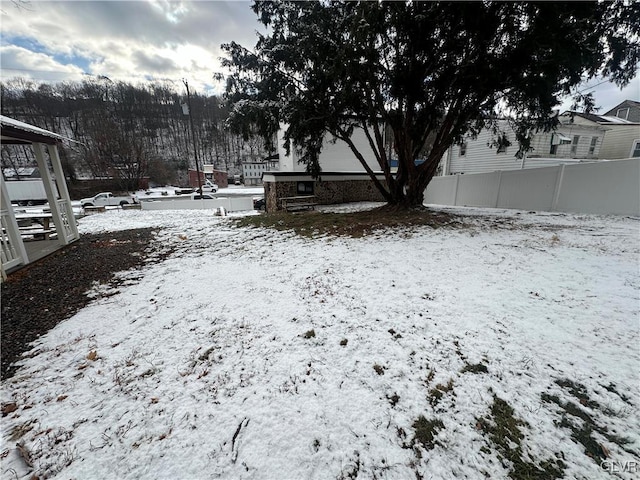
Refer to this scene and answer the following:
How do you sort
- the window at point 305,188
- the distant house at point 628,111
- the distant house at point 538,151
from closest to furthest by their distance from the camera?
the window at point 305,188 < the distant house at point 538,151 < the distant house at point 628,111

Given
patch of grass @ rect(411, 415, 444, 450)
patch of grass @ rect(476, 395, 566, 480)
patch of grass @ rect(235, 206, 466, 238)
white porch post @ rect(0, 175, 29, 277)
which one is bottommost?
patch of grass @ rect(411, 415, 444, 450)

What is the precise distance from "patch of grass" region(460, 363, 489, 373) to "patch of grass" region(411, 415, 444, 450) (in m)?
0.62

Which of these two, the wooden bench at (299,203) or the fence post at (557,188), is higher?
the fence post at (557,188)

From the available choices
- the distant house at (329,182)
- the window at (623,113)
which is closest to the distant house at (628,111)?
the window at (623,113)

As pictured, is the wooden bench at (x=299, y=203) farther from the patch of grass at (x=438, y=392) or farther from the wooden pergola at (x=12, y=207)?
the patch of grass at (x=438, y=392)

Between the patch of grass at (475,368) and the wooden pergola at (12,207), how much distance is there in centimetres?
706

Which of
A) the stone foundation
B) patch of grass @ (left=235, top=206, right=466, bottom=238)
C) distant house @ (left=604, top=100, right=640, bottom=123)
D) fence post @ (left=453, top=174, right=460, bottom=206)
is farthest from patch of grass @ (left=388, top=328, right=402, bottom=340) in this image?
distant house @ (left=604, top=100, right=640, bottom=123)

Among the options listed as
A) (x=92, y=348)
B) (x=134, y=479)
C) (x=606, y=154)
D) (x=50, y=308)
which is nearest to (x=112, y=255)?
(x=50, y=308)

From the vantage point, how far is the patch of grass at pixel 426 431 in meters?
1.69

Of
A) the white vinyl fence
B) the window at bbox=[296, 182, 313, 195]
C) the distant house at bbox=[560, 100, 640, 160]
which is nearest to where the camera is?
the white vinyl fence

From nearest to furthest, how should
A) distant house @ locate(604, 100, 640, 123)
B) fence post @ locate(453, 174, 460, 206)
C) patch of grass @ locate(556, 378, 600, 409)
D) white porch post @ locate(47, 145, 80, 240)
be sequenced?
patch of grass @ locate(556, 378, 600, 409) < white porch post @ locate(47, 145, 80, 240) < fence post @ locate(453, 174, 460, 206) < distant house @ locate(604, 100, 640, 123)

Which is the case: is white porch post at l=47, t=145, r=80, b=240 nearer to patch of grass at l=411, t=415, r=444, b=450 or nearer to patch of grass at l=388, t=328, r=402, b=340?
patch of grass at l=388, t=328, r=402, b=340

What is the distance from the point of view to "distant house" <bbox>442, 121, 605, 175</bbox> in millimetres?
16047

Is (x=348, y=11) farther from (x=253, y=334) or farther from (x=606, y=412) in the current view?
(x=606, y=412)
